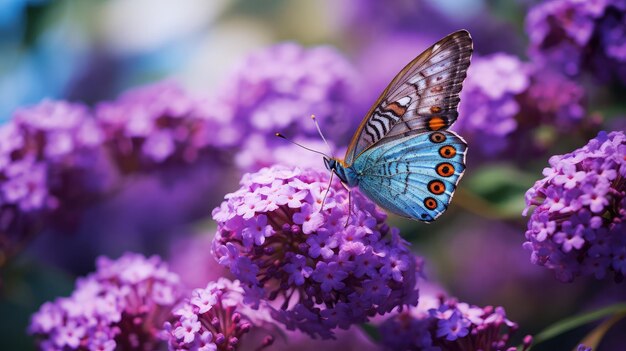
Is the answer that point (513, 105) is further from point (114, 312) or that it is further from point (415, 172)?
point (114, 312)

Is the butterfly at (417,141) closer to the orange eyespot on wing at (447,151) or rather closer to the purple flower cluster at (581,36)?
the orange eyespot on wing at (447,151)

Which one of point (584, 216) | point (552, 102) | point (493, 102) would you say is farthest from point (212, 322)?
point (552, 102)

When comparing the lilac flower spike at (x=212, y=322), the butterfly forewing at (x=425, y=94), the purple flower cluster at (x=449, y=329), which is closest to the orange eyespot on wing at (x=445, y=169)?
the butterfly forewing at (x=425, y=94)

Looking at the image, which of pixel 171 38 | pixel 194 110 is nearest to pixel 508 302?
pixel 194 110

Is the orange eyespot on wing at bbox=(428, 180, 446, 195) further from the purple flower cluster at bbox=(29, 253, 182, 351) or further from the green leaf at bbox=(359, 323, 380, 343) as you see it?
the purple flower cluster at bbox=(29, 253, 182, 351)

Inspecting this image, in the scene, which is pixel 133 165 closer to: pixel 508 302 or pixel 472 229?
pixel 472 229
